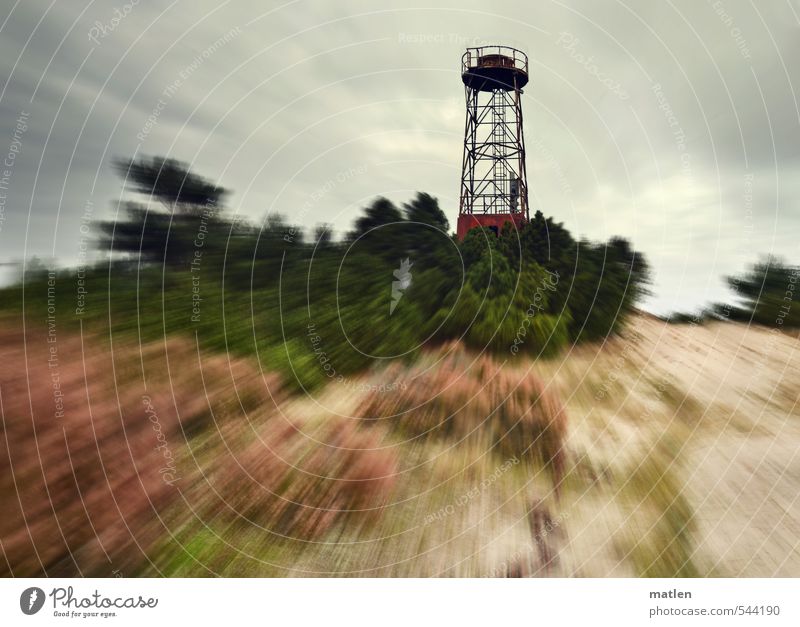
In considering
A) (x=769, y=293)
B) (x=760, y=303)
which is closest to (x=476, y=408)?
(x=760, y=303)

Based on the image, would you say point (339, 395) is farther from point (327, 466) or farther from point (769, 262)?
point (769, 262)

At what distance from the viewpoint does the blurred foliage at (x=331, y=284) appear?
31.9 ft

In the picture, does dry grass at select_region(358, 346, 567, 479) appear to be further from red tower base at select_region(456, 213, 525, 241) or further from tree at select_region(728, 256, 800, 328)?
tree at select_region(728, 256, 800, 328)

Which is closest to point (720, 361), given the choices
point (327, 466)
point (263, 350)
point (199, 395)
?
point (327, 466)

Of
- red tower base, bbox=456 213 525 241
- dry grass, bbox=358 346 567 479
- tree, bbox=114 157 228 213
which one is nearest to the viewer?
tree, bbox=114 157 228 213

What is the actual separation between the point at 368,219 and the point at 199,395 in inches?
177

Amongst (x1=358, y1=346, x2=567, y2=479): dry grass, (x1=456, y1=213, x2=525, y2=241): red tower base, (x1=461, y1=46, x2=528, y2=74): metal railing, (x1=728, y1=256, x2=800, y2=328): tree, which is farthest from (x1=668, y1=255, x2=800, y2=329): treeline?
(x1=461, y1=46, x2=528, y2=74): metal railing

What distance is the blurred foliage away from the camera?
9.73 m

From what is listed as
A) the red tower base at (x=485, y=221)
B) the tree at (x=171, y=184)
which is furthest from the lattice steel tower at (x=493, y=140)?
the tree at (x=171, y=184)

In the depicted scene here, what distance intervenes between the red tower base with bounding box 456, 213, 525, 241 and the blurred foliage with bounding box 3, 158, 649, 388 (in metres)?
0.17

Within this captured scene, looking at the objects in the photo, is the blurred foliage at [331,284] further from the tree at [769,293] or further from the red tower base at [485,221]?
the tree at [769,293]

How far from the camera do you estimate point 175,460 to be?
9.52 metres

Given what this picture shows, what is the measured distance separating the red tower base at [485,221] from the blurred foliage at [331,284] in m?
0.17

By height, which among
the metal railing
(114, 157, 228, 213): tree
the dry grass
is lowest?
the dry grass
